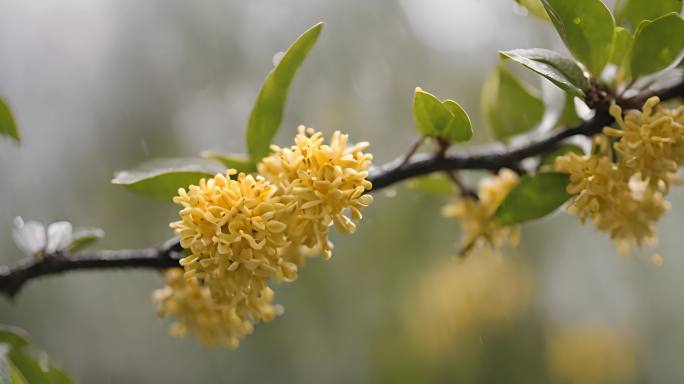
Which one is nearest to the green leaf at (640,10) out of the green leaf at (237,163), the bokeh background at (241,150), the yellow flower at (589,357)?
the green leaf at (237,163)

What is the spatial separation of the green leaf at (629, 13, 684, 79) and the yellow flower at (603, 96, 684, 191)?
0.04 m

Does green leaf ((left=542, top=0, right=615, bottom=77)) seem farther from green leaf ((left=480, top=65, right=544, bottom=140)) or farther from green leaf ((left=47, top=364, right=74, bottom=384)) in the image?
green leaf ((left=47, top=364, right=74, bottom=384))

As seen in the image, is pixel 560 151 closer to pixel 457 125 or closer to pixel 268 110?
pixel 457 125

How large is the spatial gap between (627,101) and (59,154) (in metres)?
1.36

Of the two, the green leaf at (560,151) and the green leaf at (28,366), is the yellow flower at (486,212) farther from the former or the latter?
the green leaf at (28,366)

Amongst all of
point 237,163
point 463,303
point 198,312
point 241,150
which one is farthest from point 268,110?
point 463,303

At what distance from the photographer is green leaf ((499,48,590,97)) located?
0.42 metres

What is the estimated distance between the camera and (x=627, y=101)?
0.48 metres

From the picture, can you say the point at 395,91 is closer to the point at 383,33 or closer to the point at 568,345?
the point at 383,33

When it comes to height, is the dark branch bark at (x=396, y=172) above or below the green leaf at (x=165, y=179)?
below

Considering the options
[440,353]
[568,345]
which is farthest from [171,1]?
[568,345]

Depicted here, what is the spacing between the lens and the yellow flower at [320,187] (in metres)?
0.41

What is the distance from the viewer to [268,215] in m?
0.41

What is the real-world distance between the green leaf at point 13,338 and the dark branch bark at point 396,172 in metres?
0.07
